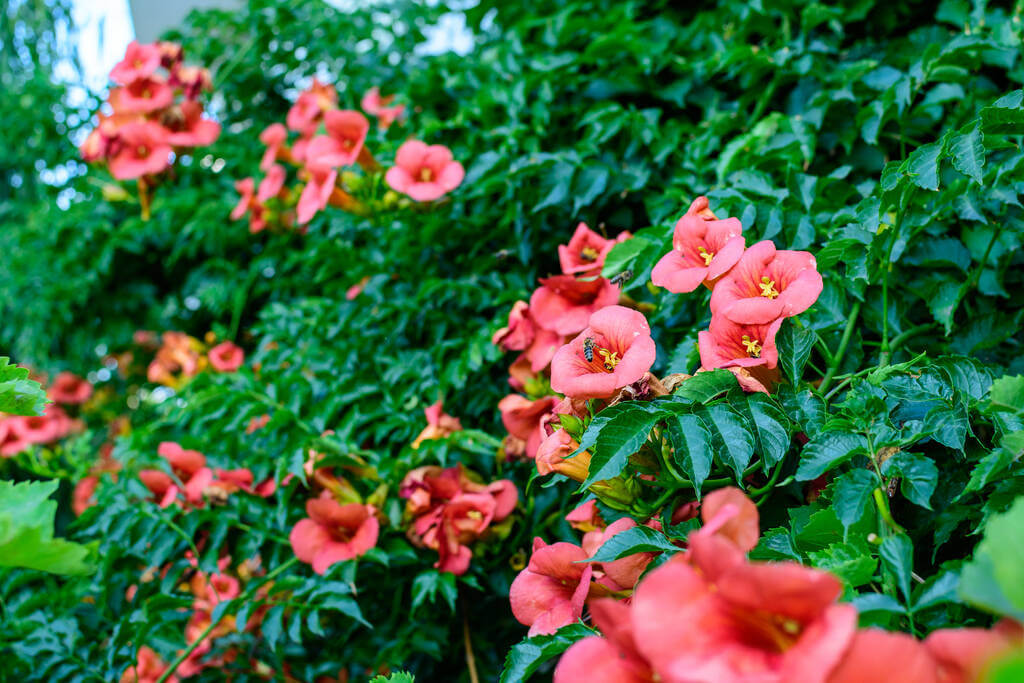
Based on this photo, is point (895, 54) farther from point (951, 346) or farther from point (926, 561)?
point (926, 561)

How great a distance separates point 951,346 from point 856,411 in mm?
475

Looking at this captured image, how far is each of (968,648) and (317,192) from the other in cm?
153

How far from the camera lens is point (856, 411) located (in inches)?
33.0

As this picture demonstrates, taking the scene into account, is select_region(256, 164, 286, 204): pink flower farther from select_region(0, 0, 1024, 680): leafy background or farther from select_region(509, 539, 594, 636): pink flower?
select_region(509, 539, 594, 636): pink flower

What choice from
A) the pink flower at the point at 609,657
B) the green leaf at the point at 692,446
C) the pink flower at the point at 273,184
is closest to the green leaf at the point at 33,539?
the pink flower at the point at 609,657

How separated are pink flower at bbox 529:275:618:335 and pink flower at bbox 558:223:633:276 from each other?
59 millimetres

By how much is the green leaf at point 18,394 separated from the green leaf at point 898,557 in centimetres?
90

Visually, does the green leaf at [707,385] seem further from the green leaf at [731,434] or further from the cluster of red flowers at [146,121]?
the cluster of red flowers at [146,121]

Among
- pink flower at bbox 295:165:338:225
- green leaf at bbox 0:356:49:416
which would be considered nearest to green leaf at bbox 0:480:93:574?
green leaf at bbox 0:356:49:416

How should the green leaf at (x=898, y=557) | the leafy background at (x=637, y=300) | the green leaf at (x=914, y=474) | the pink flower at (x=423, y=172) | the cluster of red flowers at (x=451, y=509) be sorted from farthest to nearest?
the pink flower at (x=423, y=172) → the cluster of red flowers at (x=451, y=509) → the leafy background at (x=637, y=300) → the green leaf at (x=914, y=474) → the green leaf at (x=898, y=557)

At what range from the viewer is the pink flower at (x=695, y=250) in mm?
975

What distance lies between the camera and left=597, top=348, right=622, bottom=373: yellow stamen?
0.96 meters

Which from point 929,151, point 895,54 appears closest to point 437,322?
point 929,151

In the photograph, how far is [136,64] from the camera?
2.26m
